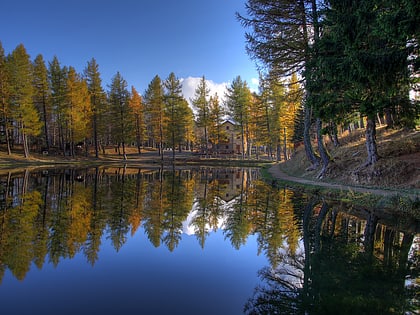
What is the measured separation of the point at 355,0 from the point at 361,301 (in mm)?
10465

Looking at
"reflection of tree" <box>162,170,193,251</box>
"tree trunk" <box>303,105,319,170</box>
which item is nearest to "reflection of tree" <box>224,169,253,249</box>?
"reflection of tree" <box>162,170,193,251</box>

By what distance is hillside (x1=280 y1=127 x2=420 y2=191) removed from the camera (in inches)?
485

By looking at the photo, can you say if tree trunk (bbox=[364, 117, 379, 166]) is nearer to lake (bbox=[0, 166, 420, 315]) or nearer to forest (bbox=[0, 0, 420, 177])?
forest (bbox=[0, 0, 420, 177])

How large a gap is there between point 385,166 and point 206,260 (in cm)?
1111

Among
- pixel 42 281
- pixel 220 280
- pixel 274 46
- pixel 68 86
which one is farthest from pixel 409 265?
pixel 68 86

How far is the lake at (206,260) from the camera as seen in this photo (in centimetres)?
423

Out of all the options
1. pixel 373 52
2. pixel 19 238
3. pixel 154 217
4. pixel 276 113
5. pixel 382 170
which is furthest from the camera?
pixel 276 113

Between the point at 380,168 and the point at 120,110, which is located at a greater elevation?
the point at 120,110

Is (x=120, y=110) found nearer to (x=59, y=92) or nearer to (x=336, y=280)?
(x=59, y=92)

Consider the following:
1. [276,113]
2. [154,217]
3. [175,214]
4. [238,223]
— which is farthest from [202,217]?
[276,113]

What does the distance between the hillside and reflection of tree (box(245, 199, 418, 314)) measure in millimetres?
6433

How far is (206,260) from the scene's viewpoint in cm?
634

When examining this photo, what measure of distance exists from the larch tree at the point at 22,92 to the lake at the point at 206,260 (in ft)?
92.7

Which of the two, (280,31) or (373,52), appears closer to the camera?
(373,52)
